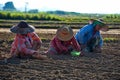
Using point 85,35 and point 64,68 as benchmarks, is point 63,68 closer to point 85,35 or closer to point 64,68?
point 64,68

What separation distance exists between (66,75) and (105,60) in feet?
8.32

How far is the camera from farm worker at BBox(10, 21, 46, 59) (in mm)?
9867

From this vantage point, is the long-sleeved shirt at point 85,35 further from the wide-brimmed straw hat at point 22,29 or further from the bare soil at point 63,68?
the wide-brimmed straw hat at point 22,29

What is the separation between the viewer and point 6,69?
852cm

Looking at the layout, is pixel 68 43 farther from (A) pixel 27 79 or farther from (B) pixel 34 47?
(A) pixel 27 79

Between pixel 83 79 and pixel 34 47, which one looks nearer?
pixel 83 79

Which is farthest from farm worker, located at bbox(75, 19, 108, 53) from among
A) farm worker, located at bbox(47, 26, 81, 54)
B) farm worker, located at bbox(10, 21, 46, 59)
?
farm worker, located at bbox(10, 21, 46, 59)

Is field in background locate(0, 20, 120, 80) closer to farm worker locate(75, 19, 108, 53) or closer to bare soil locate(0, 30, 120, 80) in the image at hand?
bare soil locate(0, 30, 120, 80)

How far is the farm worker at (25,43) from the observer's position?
9867 mm

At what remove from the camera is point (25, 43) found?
9.99m

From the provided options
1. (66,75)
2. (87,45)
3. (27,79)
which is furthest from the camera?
(87,45)

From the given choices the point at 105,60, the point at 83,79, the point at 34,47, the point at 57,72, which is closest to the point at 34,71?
the point at 57,72

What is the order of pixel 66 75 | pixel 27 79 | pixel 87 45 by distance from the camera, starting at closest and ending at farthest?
1. pixel 27 79
2. pixel 66 75
3. pixel 87 45

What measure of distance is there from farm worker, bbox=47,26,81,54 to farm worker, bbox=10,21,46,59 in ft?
2.53
